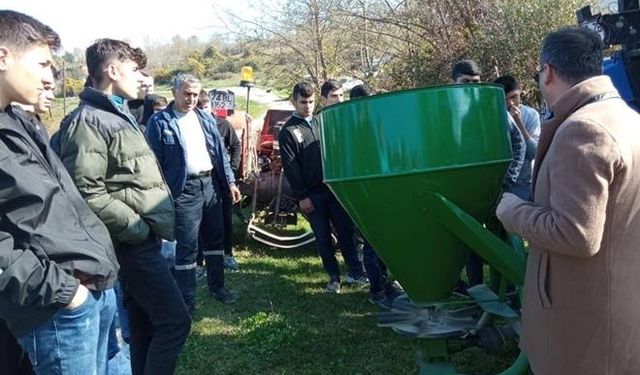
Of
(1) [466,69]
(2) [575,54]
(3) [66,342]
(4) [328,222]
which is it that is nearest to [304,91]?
(4) [328,222]

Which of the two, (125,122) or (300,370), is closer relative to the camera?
(125,122)

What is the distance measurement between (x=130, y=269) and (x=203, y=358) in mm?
1378

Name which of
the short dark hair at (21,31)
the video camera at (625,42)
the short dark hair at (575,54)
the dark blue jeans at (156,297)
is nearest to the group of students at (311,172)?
the video camera at (625,42)

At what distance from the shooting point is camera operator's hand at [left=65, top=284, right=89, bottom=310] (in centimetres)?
190

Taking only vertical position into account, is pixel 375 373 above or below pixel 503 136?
below

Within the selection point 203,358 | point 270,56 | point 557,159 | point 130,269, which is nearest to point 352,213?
point 130,269

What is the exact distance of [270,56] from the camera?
559 inches

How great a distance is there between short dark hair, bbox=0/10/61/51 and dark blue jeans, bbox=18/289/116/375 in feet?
2.72

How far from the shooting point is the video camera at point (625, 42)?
11.7 feet

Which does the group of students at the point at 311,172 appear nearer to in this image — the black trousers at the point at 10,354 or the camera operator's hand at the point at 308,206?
the camera operator's hand at the point at 308,206

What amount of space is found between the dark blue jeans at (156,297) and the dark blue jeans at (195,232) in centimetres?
145

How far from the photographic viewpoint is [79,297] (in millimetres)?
1919

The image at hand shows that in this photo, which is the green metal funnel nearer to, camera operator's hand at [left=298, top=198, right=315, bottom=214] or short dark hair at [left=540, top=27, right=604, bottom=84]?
short dark hair at [left=540, top=27, right=604, bottom=84]

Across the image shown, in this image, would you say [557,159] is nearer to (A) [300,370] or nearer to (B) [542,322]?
(B) [542,322]
